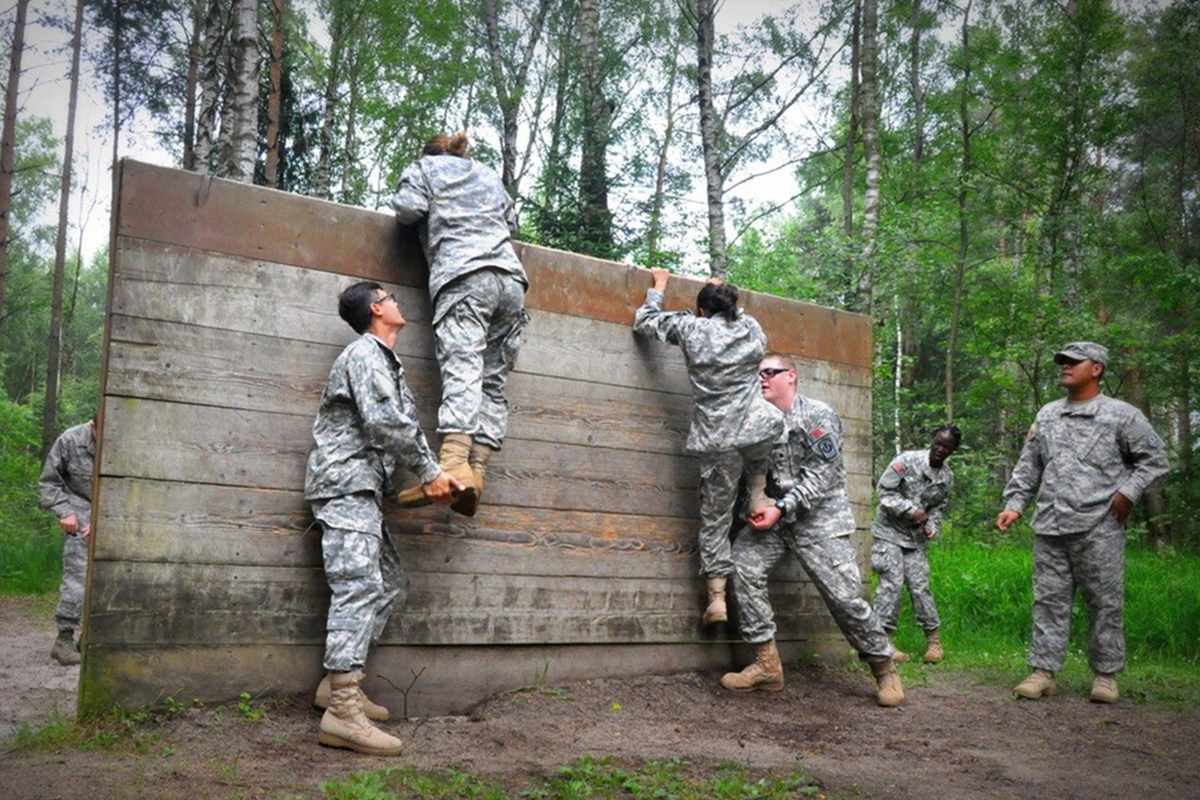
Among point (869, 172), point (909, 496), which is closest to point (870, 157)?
point (869, 172)

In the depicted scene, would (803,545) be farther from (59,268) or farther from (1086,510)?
(59,268)

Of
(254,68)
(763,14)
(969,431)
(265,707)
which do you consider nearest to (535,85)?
(763,14)

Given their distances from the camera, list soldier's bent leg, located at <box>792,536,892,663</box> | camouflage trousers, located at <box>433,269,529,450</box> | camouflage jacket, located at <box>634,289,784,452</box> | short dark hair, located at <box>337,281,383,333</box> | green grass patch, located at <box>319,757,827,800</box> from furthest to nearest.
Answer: soldier's bent leg, located at <box>792,536,892,663</box> → camouflage jacket, located at <box>634,289,784,452</box> → camouflage trousers, located at <box>433,269,529,450</box> → short dark hair, located at <box>337,281,383,333</box> → green grass patch, located at <box>319,757,827,800</box>

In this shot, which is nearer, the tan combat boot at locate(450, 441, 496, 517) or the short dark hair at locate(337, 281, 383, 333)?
the short dark hair at locate(337, 281, 383, 333)

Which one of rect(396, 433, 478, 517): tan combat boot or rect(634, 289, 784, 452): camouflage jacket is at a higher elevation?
rect(634, 289, 784, 452): camouflage jacket

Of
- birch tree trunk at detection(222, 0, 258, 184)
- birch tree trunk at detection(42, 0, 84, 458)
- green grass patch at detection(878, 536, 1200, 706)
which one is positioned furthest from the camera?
birch tree trunk at detection(42, 0, 84, 458)

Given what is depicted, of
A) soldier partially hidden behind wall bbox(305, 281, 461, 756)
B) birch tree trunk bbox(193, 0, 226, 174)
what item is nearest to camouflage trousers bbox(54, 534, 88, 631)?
soldier partially hidden behind wall bbox(305, 281, 461, 756)

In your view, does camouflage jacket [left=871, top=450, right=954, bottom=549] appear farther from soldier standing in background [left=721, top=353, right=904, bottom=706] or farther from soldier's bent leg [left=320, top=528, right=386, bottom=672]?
soldier's bent leg [left=320, top=528, right=386, bottom=672]

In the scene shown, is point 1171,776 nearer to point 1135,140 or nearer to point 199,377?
point 199,377

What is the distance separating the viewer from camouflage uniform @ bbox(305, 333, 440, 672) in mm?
4043

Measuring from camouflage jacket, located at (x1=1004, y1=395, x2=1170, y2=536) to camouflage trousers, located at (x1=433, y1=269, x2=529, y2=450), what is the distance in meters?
3.92

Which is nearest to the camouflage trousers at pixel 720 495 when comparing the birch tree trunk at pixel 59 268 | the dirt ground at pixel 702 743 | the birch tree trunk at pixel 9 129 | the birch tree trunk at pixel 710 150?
the dirt ground at pixel 702 743

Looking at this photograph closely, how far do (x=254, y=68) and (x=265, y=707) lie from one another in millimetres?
7192

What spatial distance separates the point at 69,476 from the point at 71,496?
0.58ft
